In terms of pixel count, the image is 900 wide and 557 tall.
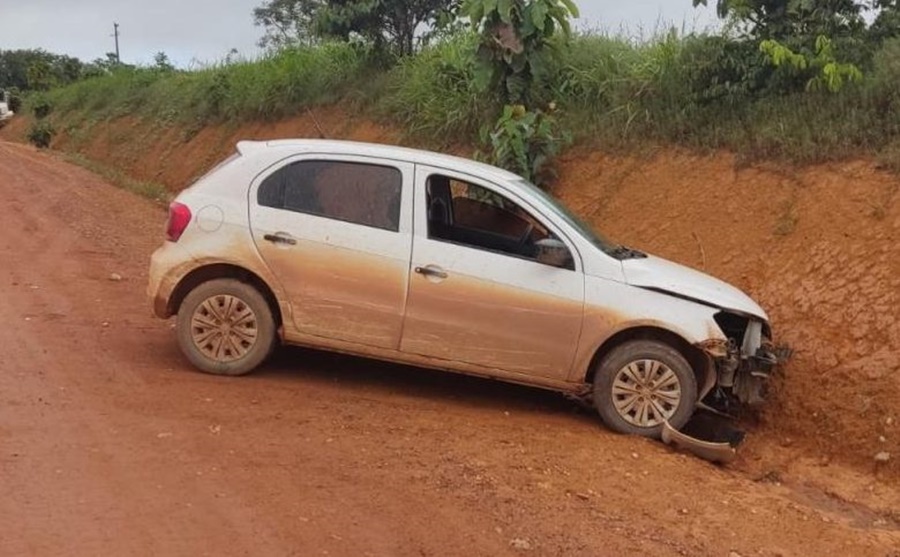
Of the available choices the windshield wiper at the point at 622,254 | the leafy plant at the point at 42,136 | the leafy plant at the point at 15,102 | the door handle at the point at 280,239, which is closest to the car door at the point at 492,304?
the windshield wiper at the point at 622,254

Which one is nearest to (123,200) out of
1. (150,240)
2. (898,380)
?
(150,240)

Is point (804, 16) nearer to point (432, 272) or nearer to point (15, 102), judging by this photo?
point (432, 272)

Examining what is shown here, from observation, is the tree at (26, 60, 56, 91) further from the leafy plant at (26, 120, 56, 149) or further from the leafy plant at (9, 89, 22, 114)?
the leafy plant at (26, 120, 56, 149)

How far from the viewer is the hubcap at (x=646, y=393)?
6.35 metres

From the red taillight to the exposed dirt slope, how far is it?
168 inches

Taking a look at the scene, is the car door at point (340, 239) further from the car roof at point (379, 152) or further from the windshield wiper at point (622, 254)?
the windshield wiper at point (622, 254)

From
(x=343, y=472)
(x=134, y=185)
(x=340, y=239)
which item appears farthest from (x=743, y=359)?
(x=134, y=185)

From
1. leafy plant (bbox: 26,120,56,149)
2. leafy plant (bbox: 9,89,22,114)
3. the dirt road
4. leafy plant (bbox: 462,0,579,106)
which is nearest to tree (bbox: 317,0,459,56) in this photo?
leafy plant (bbox: 462,0,579,106)

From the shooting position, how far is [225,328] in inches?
263

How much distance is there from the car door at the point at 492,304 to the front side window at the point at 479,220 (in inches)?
1.0

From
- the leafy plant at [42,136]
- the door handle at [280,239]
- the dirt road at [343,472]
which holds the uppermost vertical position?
the door handle at [280,239]

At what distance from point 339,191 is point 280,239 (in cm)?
52

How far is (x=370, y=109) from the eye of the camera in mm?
15117

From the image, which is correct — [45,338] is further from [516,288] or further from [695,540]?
[695,540]
